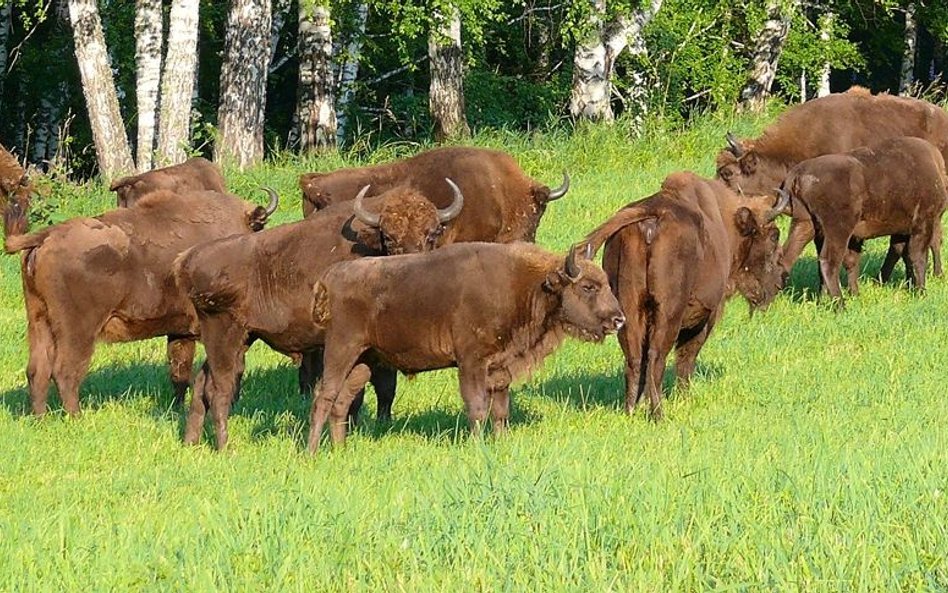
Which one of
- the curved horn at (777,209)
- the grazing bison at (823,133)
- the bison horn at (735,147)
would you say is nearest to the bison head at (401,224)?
the curved horn at (777,209)

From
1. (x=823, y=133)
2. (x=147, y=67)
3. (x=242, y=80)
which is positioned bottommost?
(x=823, y=133)

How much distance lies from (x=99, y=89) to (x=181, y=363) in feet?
40.5

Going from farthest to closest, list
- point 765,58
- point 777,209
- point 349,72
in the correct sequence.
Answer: point 349,72
point 765,58
point 777,209

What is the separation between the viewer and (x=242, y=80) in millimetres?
25781

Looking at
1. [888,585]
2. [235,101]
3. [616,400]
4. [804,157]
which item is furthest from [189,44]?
[888,585]

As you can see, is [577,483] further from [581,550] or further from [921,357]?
[921,357]

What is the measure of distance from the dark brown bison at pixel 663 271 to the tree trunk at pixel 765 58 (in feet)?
58.7

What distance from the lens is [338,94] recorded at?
3167 cm

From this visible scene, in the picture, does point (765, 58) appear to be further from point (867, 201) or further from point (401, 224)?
point (401, 224)

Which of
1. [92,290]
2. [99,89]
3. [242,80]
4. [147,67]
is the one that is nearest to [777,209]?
[92,290]

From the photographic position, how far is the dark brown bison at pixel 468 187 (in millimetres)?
15461

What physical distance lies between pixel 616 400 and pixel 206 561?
6084 millimetres

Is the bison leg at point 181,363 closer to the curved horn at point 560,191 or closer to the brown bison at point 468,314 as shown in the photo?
the brown bison at point 468,314

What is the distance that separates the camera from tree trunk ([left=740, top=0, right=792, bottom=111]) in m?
29.3
